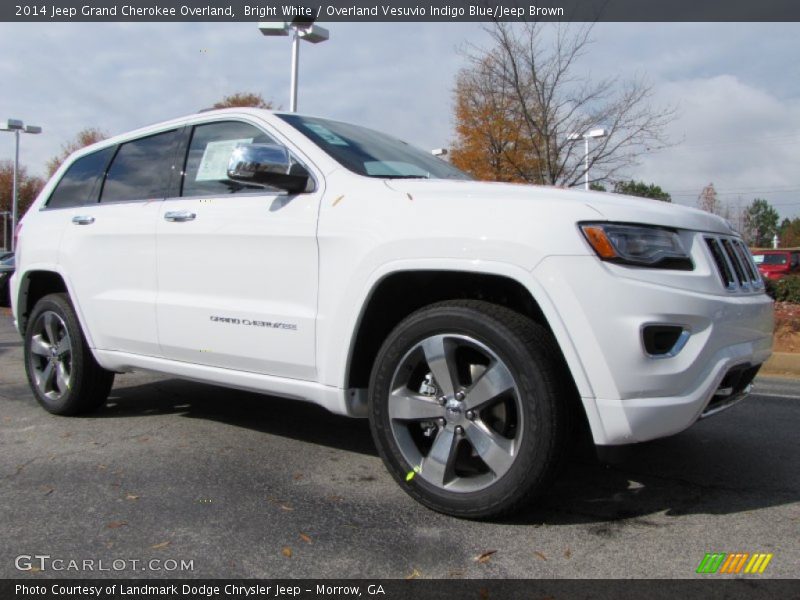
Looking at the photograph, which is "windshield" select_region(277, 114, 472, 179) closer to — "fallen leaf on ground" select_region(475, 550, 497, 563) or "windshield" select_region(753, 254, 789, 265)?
"fallen leaf on ground" select_region(475, 550, 497, 563)

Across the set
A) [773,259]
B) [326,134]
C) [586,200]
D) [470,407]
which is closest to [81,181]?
[326,134]

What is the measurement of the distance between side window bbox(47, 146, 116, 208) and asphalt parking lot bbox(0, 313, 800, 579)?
1.50m

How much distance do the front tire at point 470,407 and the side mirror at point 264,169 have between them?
34.9 inches

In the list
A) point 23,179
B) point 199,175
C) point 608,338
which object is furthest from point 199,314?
point 23,179

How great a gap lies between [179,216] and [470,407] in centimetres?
199

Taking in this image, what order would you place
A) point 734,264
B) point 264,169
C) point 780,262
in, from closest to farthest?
point 734,264
point 264,169
point 780,262

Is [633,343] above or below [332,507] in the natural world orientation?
above

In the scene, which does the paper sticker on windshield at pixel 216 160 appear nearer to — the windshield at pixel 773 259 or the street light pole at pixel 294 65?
the street light pole at pixel 294 65

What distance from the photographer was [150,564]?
2.50 m

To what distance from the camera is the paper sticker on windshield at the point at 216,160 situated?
12.4ft

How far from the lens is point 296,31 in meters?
12.1

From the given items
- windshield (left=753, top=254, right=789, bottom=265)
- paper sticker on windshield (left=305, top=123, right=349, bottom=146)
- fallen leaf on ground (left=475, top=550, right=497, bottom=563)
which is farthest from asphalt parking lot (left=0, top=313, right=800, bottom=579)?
windshield (left=753, top=254, right=789, bottom=265)

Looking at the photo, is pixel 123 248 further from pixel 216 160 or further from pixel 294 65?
pixel 294 65

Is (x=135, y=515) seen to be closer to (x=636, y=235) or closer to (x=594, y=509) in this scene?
(x=594, y=509)
